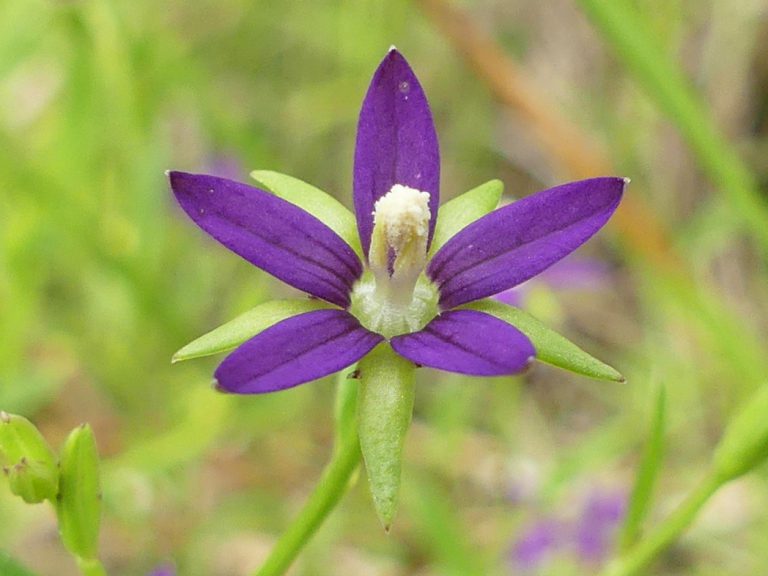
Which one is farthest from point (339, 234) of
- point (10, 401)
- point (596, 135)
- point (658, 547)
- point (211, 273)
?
point (596, 135)

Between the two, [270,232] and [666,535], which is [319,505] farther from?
[666,535]

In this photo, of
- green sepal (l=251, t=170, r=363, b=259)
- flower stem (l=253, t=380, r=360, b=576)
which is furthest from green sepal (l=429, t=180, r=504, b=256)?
flower stem (l=253, t=380, r=360, b=576)

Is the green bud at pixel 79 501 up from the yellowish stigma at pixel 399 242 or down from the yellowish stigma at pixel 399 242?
down

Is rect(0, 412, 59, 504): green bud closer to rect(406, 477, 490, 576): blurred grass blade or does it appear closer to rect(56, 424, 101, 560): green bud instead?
rect(56, 424, 101, 560): green bud

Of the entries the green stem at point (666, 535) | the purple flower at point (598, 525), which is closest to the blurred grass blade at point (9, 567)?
the green stem at point (666, 535)

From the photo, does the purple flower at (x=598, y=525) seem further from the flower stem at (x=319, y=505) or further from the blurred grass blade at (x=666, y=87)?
the flower stem at (x=319, y=505)

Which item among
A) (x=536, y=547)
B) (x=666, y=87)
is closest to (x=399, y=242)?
(x=666, y=87)
